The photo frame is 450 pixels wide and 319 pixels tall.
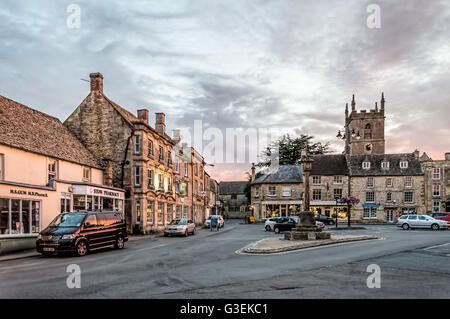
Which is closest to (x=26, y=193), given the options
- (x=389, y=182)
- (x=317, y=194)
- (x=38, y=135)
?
(x=38, y=135)

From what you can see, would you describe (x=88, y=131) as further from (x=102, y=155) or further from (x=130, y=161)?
(x=130, y=161)

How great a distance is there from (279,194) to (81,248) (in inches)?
1829

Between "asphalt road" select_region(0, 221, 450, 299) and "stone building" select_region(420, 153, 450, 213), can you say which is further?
"stone building" select_region(420, 153, 450, 213)

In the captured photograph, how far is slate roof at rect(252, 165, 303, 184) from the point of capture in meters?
60.0

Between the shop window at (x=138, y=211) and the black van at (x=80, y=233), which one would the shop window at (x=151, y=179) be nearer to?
the shop window at (x=138, y=211)

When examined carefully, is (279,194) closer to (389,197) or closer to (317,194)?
(317,194)

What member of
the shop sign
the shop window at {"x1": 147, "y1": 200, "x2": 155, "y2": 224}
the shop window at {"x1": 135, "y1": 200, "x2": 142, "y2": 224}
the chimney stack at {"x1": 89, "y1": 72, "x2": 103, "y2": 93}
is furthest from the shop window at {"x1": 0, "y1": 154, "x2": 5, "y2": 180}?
the chimney stack at {"x1": 89, "y1": 72, "x2": 103, "y2": 93}

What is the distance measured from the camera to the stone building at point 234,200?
96125mm

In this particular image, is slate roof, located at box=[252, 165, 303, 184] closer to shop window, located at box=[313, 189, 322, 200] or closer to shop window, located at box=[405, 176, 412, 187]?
shop window, located at box=[313, 189, 322, 200]

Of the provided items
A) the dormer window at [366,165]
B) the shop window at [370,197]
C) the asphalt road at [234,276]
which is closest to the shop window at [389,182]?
the shop window at [370,197]

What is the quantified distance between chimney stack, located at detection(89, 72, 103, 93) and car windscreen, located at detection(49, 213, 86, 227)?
1864 centimetres

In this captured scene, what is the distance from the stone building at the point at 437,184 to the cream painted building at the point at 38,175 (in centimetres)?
4666
